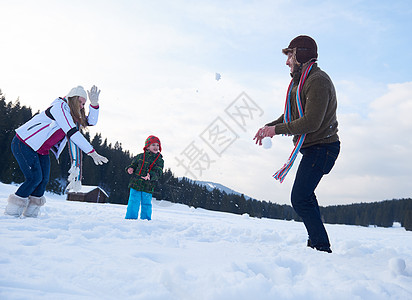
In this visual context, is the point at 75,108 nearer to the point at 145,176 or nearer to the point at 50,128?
the point at 50,128

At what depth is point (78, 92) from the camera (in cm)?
446

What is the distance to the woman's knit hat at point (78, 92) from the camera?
4.42 meters

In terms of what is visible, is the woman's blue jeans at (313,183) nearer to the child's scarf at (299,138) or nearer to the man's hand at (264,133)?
the child's scarf at (299,138)

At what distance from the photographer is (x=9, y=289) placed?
1.27m

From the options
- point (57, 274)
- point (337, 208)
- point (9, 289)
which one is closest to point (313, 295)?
point (57, 274)

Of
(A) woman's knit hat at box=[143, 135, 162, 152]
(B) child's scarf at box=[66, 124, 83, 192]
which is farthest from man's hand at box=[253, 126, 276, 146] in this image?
(A) woman's knit hat at box=[143, 135, 162, 152]

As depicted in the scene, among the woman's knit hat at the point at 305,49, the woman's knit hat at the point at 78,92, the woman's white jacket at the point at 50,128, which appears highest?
the woman's knit hat at the point at 305,49

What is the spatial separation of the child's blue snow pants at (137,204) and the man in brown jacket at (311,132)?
3713mm

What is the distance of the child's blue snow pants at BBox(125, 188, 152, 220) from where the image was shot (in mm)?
6039

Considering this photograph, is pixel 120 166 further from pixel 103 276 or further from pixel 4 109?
pixel 103 276

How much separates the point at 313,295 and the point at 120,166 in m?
60.8

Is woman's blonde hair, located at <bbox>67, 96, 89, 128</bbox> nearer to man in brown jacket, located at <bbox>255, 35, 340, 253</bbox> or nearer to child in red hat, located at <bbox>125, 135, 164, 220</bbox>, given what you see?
child in red hat, located at <bbox>125, 135, 164, 220</bbox>

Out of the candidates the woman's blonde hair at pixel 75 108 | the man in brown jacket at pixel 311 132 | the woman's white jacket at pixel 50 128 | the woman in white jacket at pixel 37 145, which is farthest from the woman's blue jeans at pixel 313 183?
the woman's blonde hair at pixel 75 108

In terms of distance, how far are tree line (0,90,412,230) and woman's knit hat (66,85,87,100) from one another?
34650 millimetres
